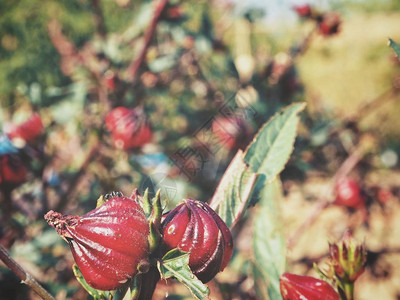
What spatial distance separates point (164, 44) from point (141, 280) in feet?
4.55

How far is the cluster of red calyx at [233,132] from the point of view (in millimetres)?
962

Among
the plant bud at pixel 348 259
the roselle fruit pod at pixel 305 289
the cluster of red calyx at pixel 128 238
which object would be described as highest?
the cluster of red calyx at pixel 128 238

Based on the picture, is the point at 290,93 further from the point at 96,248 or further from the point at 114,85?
the point at 96,248

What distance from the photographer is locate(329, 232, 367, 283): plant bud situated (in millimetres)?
426

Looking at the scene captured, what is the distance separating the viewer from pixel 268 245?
1.71 feet

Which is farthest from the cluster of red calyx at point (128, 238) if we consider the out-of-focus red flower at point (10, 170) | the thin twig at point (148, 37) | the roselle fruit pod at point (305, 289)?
the thin twig at point (148, 37)

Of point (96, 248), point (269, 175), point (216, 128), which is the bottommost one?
point (216, 128)

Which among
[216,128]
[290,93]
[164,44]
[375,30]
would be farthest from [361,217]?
[375,30]

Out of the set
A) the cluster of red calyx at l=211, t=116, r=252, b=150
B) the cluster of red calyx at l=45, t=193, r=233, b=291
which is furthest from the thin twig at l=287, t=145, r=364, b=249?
the cluster of red calyx at l=45, t=193, r=233, b=291

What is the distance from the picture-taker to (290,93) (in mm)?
1239

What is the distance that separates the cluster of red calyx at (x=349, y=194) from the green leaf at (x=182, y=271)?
0.89 metres

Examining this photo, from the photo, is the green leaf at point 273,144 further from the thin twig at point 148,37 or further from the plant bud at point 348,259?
the thin twig at point 148,37

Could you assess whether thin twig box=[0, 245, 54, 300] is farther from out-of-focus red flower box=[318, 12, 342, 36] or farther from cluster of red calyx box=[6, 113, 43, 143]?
out-of-focus red flower box=[318, 12, 342, 36]

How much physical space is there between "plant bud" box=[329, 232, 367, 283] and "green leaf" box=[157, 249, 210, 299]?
198 millimetres
